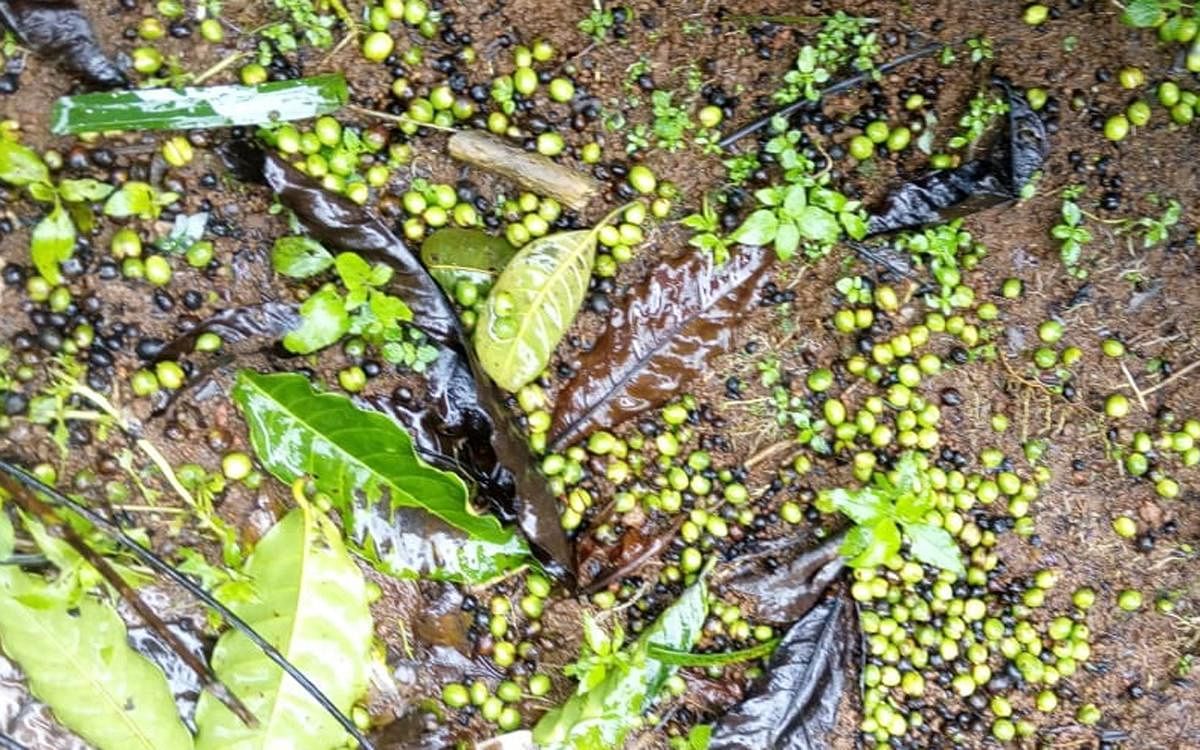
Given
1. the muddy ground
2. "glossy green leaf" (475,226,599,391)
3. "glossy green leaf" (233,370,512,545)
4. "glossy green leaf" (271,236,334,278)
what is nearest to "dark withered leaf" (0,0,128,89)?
the muddy ground

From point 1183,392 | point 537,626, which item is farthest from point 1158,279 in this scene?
point 537,626

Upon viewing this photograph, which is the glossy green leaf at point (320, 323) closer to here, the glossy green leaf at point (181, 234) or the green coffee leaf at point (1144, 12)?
the glossy green leaf at point (181, 234)

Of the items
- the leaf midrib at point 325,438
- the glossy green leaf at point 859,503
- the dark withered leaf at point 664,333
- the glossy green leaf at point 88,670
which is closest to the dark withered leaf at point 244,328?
the leaf midrib at point 325,438

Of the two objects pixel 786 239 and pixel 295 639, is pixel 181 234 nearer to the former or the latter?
pixel 295 639

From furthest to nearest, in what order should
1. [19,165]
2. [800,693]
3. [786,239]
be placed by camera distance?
[800,693] → [786,239] → [19,165]

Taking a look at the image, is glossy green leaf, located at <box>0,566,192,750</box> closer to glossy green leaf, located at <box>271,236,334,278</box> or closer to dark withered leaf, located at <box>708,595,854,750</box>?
glossy green leaf, located at <box>271,236,334,278</box>

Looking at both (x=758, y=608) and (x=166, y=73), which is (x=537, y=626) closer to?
(x=758, y=608)

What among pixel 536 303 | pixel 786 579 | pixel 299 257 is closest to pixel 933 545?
pixel 786 579

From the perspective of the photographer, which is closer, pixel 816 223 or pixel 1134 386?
pixel 816 223
